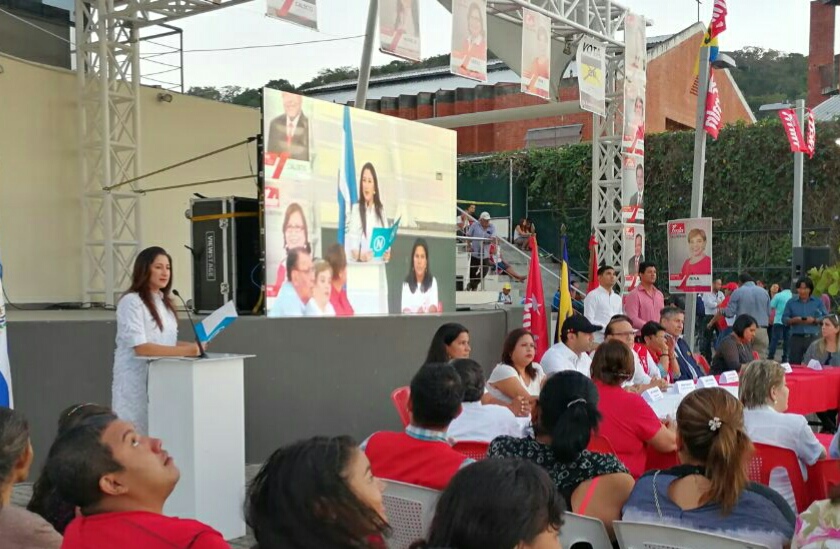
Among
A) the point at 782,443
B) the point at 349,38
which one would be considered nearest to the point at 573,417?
the point at 782,443

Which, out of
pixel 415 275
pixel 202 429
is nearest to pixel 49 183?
pixel 415 275

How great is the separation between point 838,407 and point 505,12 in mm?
6413

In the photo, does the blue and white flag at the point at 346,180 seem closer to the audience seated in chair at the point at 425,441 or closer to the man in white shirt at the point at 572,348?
the man in white shirt at the point at 572,348

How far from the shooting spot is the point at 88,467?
5.92 feet

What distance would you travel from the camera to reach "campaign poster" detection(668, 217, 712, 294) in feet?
28.8

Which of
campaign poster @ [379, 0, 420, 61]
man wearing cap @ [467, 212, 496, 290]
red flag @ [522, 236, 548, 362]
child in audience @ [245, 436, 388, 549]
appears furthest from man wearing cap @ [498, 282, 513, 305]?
child in audience @ [245, 436, 388, 549]

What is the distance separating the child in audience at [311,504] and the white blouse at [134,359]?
280cm

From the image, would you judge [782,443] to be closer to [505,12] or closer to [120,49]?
[505,12]

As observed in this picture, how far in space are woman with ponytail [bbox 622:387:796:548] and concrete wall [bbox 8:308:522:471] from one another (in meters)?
2.27

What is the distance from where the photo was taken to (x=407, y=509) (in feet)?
8.86

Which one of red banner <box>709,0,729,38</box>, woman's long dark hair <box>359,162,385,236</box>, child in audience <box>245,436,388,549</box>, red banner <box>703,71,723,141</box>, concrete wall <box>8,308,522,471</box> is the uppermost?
red banner <box>709,0,729,38</box>

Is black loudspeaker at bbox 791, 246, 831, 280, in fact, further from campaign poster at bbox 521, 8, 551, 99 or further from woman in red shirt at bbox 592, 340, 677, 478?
woman in red shirt at bbox 592, 340, 677, 478

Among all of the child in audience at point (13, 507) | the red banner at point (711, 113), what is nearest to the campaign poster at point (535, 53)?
the red banner at point (711, 113)

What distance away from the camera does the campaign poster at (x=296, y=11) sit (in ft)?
22.4
